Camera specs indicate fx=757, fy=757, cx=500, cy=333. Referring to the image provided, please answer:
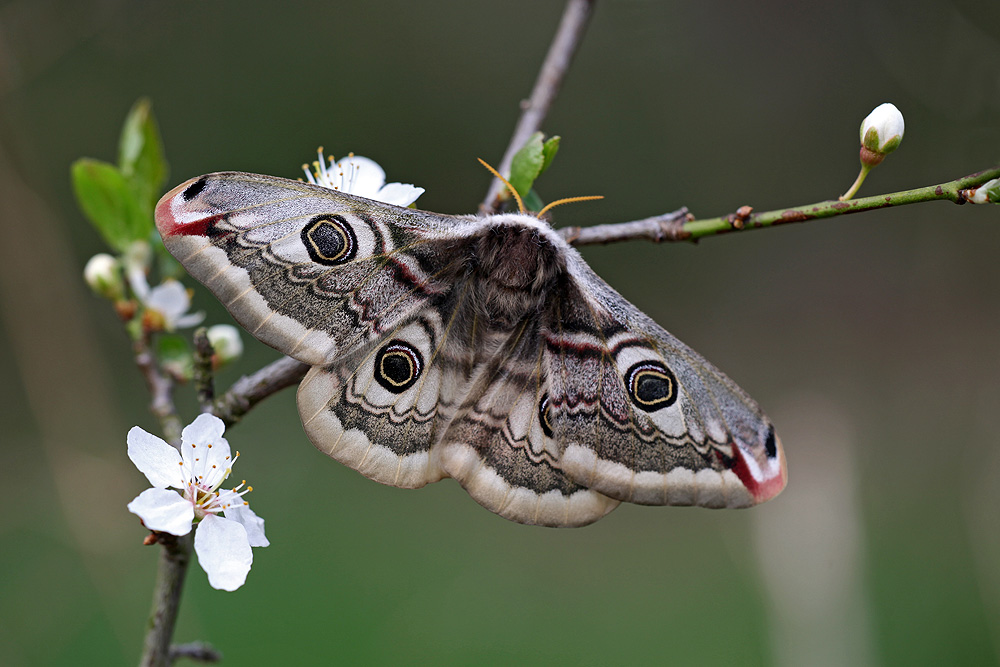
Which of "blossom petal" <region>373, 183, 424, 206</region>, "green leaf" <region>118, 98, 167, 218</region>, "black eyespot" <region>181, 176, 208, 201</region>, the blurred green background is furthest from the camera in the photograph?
the blurred green background

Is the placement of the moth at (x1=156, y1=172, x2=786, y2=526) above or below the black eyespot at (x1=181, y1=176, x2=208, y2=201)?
below

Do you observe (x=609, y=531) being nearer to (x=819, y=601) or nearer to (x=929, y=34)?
(x=819, y=601)

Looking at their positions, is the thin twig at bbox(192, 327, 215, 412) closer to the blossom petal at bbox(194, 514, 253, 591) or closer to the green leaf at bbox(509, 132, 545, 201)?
the blossom petal at bbox(194, 514, 253, 591)

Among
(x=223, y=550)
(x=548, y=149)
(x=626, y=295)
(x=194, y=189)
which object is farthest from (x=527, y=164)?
(x=626, y=295)

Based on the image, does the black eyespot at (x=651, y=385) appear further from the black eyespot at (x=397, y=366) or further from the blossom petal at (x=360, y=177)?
Result: the blossom petal at (x=360, y=177)

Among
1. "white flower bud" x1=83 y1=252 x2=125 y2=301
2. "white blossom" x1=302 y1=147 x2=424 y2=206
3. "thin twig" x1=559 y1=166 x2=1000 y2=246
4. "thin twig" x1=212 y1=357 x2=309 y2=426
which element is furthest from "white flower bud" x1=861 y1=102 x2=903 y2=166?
"white flower bud" x1=83 y1=252 x2=125 y2=301

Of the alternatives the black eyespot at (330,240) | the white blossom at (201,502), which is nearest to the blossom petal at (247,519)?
the white blossom at (201,502)

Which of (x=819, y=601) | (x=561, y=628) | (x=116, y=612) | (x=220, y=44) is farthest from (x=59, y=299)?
(x=819, y=601)

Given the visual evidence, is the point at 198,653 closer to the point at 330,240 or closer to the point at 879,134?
the point at 330,240
